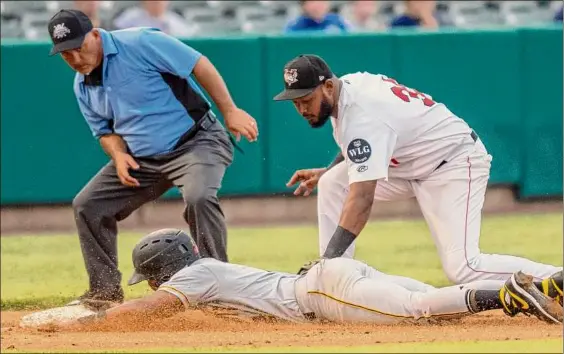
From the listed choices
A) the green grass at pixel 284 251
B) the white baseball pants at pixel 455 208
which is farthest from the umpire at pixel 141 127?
the green grass at pixel 284 251

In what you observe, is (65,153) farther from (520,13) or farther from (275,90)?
(520,13)

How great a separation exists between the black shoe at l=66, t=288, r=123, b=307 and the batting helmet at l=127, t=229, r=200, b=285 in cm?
100

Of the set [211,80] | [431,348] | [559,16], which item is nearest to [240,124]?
[211,80]

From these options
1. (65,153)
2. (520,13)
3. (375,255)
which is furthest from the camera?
(520,13)

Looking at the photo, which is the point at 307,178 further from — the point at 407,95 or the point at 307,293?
the point at 307,293

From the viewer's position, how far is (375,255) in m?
11.9

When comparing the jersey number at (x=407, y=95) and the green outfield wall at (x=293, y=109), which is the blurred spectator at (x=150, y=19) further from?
the jersey number at (x=407, y=95)

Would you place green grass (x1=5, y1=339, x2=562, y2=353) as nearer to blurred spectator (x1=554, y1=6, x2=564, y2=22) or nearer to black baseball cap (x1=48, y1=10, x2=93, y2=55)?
black baseball cap (x1=48, y1=10, x2=93, y2=55)

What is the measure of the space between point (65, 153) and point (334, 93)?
6.10 meters

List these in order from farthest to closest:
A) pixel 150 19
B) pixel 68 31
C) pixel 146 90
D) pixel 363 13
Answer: pixel 363 13 < pixel 150 19 < pixel 146 90 < pixel 68 31

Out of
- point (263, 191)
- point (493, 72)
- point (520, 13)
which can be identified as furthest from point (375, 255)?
point (520, 13)

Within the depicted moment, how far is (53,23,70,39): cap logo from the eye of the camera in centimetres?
873

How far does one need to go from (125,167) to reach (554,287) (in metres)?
3.04

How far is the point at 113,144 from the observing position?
9.20 metres
